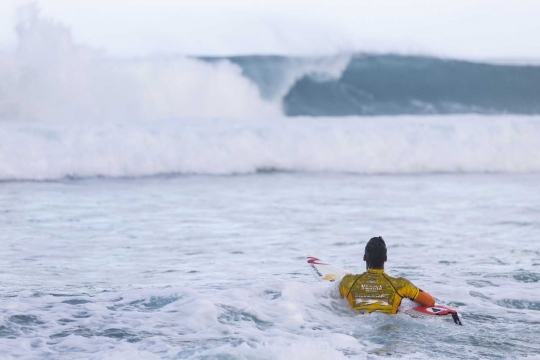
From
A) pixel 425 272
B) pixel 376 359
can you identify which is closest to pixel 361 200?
pixel 425 272

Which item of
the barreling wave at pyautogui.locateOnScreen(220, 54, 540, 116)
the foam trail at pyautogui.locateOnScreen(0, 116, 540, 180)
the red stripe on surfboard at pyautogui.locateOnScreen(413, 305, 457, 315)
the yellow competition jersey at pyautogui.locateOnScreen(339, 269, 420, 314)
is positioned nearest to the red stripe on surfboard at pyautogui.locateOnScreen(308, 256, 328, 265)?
the yellow competition jersey at pyautogui.locateOnScreen(339, 269, 420, 314)

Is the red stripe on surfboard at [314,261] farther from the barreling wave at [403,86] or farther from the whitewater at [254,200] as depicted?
the barreling wave at [403,86]

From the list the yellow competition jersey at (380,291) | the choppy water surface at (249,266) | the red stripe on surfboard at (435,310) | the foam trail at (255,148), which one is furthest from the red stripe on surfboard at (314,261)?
the foam trail at (255,148)

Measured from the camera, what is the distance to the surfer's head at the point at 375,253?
587cm

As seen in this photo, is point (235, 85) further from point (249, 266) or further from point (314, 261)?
point (314, 261)

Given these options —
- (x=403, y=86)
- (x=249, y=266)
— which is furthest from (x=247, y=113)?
(x=249, y=266)

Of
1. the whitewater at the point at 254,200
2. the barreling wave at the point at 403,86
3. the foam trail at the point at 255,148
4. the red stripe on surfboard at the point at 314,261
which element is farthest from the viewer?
the barreling wave at the point at 403,86

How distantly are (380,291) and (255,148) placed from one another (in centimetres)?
1065

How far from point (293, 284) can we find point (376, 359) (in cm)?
174

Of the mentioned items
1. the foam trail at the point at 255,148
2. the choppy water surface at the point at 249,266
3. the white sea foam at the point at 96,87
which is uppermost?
the white sea foam at the point at 96,87

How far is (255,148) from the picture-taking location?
16.4 m

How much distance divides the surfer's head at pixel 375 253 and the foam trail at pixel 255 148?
31.1 feet

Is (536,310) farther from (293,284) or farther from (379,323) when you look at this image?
(293,284)

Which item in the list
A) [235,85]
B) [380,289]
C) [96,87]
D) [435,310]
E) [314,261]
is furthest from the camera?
[235,85]
